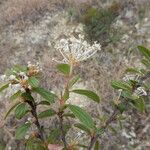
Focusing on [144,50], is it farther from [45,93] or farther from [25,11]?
[25,11]

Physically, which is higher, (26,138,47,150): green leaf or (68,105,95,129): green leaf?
(68,105,95,129): green leaf

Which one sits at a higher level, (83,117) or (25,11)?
(83,117)

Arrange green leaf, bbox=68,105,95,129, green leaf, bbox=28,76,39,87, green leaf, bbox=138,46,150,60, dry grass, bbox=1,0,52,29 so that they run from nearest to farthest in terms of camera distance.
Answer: green leaf, bbox=28,76,39,87, green leaf, bbox=68,105,95,129, green leaf, bbox=138,46,150,60, dry grass, bbox=1,0,52,29

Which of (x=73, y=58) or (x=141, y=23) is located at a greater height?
(x=73, y=58)

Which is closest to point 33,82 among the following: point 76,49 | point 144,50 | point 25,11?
point 76,49

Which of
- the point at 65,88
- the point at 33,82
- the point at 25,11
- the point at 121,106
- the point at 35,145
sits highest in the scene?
the point at 33,82

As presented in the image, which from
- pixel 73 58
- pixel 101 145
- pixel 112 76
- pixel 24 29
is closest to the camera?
pixel 73 58

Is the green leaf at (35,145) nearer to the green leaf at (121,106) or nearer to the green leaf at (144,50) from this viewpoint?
the green leaf at (121,106)

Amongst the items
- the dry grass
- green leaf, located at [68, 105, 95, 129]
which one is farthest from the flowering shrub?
the dry grass

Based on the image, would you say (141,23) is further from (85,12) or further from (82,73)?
(82,73)

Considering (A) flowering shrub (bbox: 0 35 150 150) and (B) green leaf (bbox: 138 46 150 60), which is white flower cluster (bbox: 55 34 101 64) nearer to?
(A) flowering shrub (bbox: 0 35 150 150)

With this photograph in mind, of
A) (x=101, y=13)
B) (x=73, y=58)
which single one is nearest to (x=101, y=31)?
(x=101, y=13)
